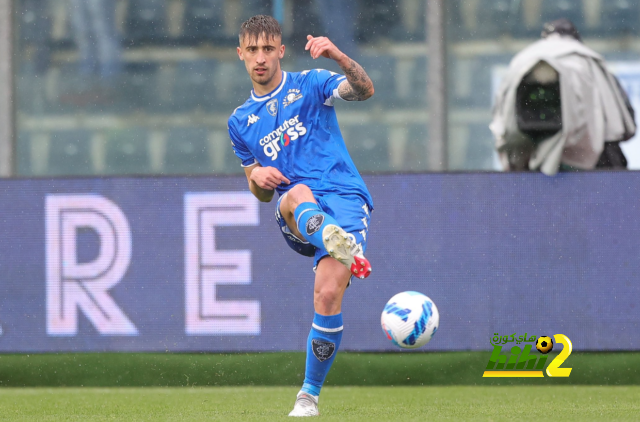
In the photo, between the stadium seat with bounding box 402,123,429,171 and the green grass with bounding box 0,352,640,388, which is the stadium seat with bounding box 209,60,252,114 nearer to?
the stadium seat with bounding box 402,123,429,171

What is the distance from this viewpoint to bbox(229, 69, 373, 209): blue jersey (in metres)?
5.16

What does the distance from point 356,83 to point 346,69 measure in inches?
3.5

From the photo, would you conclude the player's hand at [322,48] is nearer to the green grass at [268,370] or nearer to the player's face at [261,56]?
the player's face at [261,56]

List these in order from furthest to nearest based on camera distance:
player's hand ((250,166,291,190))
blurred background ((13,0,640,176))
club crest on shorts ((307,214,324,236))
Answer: blurred background ((13,0,640,176)) → player's hand ((250,166,291,190)) → club crest on shorts ((307,214,324,236))

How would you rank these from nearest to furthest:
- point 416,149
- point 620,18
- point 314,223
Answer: point 314,223 → point 620,18 → point 416,149

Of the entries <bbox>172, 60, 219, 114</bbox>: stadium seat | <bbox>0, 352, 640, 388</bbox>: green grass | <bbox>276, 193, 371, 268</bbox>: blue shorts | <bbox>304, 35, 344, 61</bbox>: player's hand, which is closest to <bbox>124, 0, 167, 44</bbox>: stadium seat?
<bbox>172, 60, 219, 114</bbox>: stadium seat

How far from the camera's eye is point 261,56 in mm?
5098

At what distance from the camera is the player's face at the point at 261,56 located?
509 cm

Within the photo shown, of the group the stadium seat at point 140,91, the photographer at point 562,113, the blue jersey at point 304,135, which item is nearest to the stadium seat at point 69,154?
the stadium seat at point 140,91

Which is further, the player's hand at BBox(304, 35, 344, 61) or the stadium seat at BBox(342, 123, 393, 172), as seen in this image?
the stadium seat at BBox(342, 123, 393, 172)

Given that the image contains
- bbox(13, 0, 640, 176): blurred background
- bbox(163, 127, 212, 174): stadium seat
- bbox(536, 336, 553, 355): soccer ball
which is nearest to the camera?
bbox(536, 336, 553, 355): soccer ball

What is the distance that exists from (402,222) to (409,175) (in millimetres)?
312

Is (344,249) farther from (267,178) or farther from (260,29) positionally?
(260,29)
